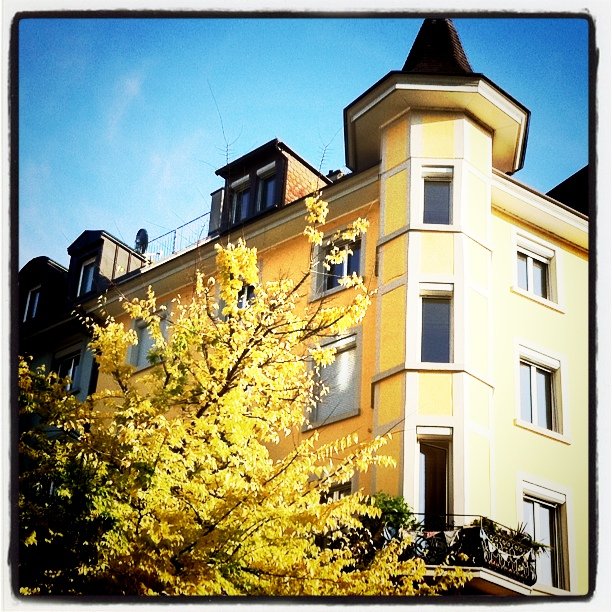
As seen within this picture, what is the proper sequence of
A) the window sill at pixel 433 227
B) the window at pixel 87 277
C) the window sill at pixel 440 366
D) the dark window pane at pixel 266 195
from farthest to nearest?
the dark window pane at pixel 266 195 → the window at pixel 87 277 → the window sill at pixel 433 227 → the window sill at pixel 440 366

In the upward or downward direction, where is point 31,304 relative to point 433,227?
downward

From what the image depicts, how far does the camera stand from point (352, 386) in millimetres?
8578

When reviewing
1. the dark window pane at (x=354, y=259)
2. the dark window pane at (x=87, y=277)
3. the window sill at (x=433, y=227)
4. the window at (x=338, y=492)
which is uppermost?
the window sill at (x=433, y=227)

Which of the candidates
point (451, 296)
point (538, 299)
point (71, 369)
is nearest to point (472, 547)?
point (451, 296)

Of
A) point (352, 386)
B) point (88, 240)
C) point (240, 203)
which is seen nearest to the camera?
point (352, 386)

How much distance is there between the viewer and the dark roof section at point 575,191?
8016 millimetres

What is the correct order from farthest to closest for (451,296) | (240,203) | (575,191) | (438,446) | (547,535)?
(240,203), (451,296), (575,191), (438,446), (547,535)

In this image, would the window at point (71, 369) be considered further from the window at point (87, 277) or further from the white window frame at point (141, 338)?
the window at point (87, 277)

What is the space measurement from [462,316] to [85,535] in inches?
122

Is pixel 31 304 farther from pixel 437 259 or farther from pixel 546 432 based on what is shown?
pixel 546 432

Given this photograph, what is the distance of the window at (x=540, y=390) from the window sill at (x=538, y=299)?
14.3 inches

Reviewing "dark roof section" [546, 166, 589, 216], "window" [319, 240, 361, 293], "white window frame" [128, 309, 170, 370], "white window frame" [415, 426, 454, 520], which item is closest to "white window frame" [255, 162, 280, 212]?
"window" [319, 240, 361, 293]

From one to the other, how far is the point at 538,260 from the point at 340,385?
5.95 feet

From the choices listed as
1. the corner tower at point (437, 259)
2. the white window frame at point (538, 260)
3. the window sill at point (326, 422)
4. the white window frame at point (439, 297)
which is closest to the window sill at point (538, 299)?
the white window frame at point (538, 260)
